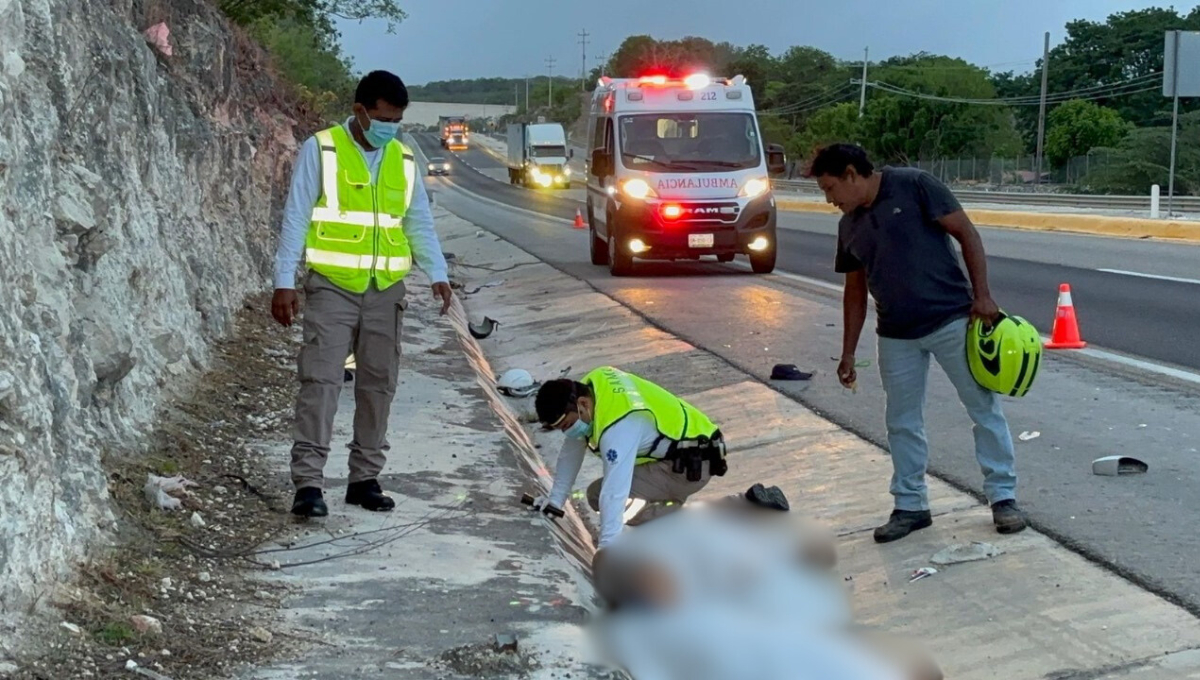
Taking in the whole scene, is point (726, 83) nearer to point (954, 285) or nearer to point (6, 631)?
point (954, 285)

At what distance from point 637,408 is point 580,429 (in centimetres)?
25

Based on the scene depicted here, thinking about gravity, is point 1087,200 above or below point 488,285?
above

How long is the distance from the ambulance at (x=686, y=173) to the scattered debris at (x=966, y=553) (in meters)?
13.1

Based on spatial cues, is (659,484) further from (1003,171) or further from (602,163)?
(1003,171)

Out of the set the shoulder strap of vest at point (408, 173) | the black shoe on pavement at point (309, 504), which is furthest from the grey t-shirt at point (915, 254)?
the black shoe on pavement at point (309, 504)

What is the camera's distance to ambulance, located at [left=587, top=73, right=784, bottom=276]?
62.6 ft

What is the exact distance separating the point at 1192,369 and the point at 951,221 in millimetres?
5315

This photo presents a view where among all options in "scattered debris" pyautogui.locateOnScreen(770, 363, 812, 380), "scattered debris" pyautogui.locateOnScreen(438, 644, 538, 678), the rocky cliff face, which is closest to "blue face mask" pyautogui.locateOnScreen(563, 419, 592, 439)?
"scattered debris" pyautogui.locateOnScreen(438, 644, 538, 678)

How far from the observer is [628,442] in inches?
229

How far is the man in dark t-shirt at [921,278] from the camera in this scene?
242 inches

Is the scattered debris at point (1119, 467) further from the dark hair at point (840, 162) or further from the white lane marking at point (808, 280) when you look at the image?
the white lane marking at point (808, 280)

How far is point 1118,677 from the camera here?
15.9 ft

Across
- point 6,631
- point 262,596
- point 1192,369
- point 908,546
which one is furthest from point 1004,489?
point 1192,369

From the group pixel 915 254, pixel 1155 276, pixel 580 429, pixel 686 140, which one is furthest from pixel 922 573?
pixel 686 140
